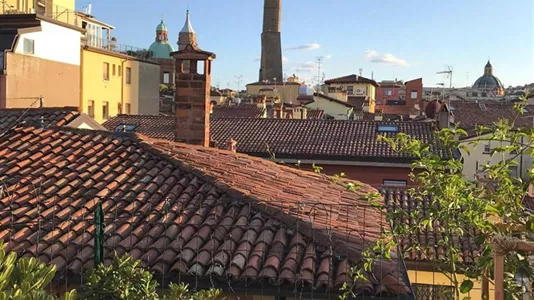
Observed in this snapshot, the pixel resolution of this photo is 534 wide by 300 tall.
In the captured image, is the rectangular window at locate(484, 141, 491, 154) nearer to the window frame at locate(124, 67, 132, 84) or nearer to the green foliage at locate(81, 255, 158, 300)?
Answer: the green foliage at locate(81, 255, 158, 300)

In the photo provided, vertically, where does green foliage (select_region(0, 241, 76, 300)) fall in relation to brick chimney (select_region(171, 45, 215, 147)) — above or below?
below

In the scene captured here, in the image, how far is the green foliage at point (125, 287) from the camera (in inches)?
130

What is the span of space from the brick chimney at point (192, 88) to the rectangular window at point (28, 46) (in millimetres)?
14786

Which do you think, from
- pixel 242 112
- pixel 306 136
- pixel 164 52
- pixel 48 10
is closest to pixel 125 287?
pixel 306 136

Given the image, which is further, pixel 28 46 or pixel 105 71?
pixel 105 71

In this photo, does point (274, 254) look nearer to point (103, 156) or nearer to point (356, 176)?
point (103, 156)

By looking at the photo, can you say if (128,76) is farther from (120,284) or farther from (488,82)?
(488,82)

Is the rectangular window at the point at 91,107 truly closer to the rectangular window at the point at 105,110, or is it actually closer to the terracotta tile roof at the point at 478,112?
the rectangular window at the point at 105,110

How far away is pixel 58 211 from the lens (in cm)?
513

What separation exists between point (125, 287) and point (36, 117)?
4.98 metres

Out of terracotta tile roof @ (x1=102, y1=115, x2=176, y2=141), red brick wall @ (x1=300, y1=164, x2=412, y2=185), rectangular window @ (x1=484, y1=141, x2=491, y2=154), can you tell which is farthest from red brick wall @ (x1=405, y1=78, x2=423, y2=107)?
rectangular window @ (x1=484, y1=141, x2=491, y2=154)

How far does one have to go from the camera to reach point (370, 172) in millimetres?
18844

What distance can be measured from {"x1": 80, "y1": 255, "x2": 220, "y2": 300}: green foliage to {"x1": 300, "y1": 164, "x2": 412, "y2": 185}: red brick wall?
15.3 meters

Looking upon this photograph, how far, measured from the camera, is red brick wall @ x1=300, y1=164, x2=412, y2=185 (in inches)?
727
